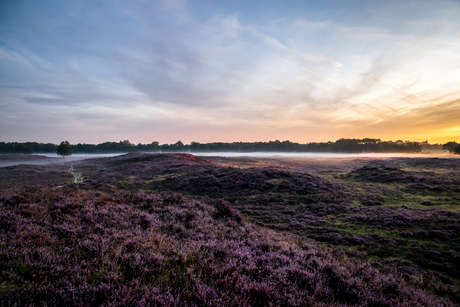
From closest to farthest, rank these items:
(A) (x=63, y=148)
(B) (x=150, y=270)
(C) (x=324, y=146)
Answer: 1. (B) (x=150, y=270)
2. (A) (x=63, y=148)
3. (C) (x=324, y=146)

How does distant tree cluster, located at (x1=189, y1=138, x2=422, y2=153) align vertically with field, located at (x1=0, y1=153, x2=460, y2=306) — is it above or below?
above

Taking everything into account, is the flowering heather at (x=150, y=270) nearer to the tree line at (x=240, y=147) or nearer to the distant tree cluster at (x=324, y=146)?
the tree line at (x=240, y=147)

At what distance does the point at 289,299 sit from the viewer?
403 cm

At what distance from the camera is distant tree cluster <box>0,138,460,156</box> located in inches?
4694

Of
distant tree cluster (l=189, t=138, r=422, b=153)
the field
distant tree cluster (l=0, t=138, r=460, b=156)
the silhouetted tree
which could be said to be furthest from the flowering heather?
distant tree cluster (l=189, t=138, r=422, b=153)

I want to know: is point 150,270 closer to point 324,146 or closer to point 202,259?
point 202,259

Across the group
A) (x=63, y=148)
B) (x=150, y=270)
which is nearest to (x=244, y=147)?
(x=63, y=148)

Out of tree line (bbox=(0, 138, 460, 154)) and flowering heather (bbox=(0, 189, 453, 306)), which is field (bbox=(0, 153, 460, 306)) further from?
tree line (bbox=(0, 138, 460, 154))

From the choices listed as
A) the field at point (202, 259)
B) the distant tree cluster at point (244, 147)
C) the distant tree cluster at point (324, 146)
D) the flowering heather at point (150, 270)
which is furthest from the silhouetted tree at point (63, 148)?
the flowering heather at point (150, 270)

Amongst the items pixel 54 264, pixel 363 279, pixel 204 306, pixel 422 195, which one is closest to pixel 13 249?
pixel 54 264

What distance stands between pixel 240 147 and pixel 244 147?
373 cm

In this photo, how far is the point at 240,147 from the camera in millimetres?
176500

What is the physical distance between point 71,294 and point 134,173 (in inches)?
1663

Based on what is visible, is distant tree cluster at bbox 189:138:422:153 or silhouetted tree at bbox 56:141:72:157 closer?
silhouetted tree at bbox 56:141:72:157
